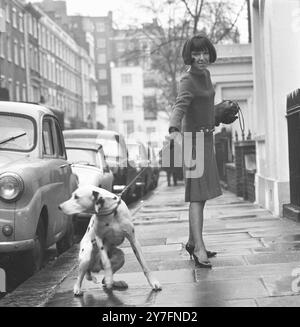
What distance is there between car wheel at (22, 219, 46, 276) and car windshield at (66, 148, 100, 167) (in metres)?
5.97

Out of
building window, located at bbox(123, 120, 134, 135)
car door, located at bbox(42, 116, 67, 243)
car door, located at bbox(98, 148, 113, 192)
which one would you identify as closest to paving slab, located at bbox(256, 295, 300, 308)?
car door, located at bbox(42, 116, 67, 243)

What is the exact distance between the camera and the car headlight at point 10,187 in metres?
6.32

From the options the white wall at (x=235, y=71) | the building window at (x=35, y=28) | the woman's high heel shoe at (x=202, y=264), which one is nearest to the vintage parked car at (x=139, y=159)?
the white wall at (x=235, y=71)

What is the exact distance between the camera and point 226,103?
6688mm

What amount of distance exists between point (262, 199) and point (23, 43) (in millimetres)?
44014

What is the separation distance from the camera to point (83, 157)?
13469 mm

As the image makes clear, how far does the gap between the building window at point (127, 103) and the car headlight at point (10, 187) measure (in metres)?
109

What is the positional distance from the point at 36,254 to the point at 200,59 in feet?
8.32

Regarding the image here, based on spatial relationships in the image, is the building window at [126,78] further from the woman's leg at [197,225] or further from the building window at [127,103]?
the woman's leg at [197,225]

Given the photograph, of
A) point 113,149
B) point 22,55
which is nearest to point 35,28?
point 22,55

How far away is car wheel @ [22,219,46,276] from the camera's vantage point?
270 inches

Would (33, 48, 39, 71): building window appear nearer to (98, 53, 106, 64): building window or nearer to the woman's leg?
the woman's leg

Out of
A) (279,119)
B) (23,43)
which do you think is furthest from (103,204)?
(23,43)

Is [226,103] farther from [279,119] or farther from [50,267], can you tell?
[279,119]
